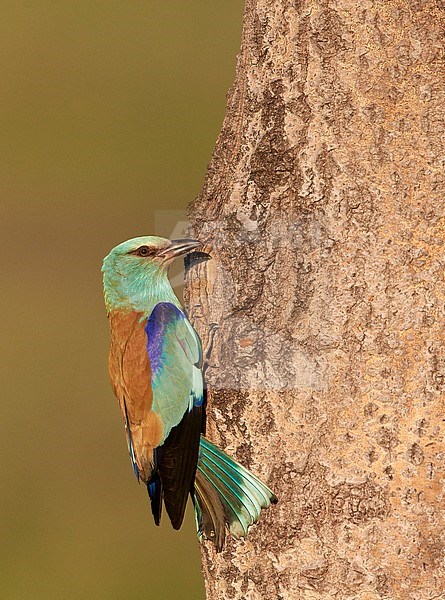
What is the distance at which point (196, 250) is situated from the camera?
3.04 meters

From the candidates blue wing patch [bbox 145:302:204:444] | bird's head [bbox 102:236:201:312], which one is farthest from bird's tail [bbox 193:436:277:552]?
bird's head [bbox 102:236:201:312]

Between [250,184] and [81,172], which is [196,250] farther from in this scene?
[81,172]

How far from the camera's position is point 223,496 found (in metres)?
3.07

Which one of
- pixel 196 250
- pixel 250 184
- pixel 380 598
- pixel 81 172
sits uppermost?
pixel 250 184

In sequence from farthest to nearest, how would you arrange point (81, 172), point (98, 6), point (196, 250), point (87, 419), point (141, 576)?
point (98, 6)
point (81, 172)
point (87, 419)
point (141, 576)
point (196, 250)

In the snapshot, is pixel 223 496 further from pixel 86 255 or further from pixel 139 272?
pixel 86 255

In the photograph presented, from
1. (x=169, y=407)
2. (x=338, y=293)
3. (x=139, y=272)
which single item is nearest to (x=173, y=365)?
(x=169, y=407)

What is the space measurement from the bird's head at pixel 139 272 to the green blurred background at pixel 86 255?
0.13 m

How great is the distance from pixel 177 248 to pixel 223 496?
74cm

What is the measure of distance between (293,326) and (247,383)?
8.4 inches

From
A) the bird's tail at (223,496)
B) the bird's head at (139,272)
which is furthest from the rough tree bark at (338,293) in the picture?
the bird's head at (139,272)

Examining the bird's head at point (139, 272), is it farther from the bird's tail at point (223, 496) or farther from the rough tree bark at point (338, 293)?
the bird's tail at point (223, 496)

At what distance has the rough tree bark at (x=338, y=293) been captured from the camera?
2701mm

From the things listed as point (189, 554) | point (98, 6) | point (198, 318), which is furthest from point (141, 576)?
point (98, 6)
